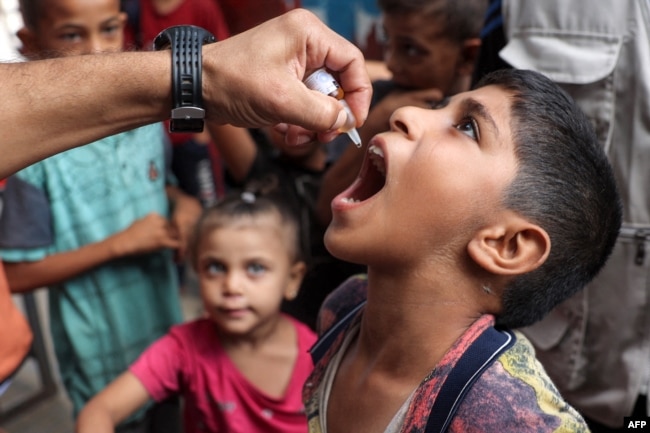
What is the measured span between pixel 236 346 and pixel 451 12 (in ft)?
4.37

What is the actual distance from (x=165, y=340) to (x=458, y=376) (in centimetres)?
116

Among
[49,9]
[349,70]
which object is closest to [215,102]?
[349,70]

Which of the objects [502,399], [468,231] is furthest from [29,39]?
[502,399]

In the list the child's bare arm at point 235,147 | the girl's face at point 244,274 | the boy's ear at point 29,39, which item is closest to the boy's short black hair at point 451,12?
the child's bare arm at point 235,147

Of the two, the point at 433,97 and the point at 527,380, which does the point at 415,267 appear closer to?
the point at 527,380

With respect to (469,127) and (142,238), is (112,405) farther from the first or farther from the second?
(469,127)

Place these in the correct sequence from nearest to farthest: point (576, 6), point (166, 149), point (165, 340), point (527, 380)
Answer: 1. point (527, 380)
2. point (576, 6)
3. point (165, 340)
4. point (166, 149)

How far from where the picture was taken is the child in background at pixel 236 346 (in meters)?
2.02

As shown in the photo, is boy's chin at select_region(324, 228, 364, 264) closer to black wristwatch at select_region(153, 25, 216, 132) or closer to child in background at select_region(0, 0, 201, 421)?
black wristwatch at select_region(153, 25, 216, 132)

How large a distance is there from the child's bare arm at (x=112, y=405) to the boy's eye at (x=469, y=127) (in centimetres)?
121

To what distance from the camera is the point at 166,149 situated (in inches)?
99.0

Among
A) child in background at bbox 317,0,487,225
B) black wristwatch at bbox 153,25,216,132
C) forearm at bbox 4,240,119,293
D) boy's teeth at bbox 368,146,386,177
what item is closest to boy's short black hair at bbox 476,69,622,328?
boy's teeth at bbox 368,146,386,177

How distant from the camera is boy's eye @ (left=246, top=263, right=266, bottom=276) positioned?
7.07ft

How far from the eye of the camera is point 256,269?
85.3 inches
